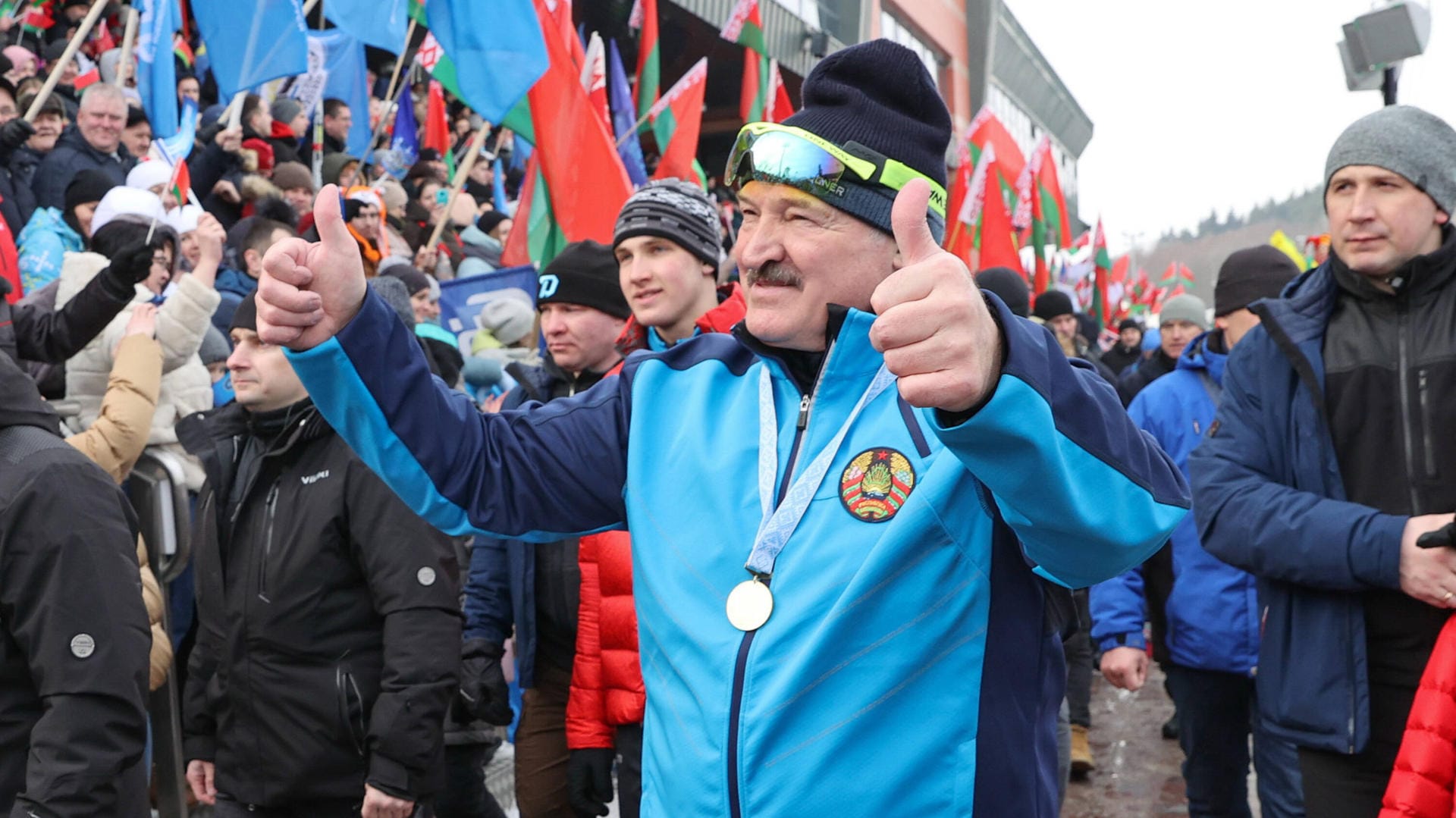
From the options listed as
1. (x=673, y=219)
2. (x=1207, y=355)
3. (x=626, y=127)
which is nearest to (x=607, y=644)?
(x=673, y=219)

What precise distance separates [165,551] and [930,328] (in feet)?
14.9

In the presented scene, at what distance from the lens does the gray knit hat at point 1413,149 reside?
3.36 meters

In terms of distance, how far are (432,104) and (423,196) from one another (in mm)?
1699

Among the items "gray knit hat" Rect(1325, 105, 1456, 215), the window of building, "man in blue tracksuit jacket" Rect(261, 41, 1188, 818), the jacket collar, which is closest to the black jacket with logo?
the jacket collar

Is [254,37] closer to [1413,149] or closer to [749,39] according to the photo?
[1413,149]

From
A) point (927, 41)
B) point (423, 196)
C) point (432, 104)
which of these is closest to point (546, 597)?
point (423, 196)

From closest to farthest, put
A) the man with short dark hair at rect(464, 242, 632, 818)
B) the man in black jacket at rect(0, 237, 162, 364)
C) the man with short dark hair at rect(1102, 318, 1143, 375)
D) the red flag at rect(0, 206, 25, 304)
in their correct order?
1. the man with short dark hair at rect(464, 242, 632, 818)
2. the man in black jacket at rect(0, 237, 162, 364)
3. the red flag at rect(0, 206, 25, 304)
4. the man with short dark hair at rect(1102, 318, 1143, 375)

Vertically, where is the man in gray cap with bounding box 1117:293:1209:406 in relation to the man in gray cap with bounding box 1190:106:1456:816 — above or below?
above

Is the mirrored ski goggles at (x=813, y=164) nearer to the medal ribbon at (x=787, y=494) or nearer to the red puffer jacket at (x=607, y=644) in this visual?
the medal ribbon at (x=787, y=494)

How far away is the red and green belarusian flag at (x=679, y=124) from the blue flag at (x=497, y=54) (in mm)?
2329

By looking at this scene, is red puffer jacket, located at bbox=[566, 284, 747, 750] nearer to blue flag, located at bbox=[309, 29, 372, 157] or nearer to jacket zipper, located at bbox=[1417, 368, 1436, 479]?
jacket zipper, located at bbox=[1417, 368, 1436, 479]

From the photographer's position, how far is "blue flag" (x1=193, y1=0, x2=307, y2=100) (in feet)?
23.8

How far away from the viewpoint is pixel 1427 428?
322 centimetres

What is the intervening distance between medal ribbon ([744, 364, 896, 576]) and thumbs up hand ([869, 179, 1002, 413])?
521mm
